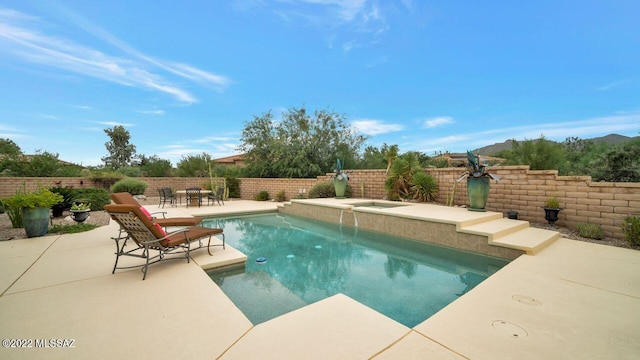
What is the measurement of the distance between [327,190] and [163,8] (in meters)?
8.40

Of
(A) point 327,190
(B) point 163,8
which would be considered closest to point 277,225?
(A) point 327,190

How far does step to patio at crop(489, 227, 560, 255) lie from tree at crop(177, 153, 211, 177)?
15.4m

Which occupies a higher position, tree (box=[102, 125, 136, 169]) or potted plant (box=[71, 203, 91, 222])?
tree (box=[102, 125, 136, 169])

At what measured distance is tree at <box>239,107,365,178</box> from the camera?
44.3 ft

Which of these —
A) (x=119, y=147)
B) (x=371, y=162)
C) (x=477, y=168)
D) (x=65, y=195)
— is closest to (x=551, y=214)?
(x=477, y=168)

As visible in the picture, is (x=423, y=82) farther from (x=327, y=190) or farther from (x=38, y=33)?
(x=38, y=33)

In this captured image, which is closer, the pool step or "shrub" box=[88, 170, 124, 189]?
the pool step

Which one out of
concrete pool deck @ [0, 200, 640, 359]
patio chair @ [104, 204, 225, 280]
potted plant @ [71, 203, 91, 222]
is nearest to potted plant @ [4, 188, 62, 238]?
potted plant @ [71, 203, 91, 222]

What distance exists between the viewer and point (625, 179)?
20.8ft

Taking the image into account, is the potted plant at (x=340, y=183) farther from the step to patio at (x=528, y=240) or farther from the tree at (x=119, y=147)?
the tree at (x=119, y=147)

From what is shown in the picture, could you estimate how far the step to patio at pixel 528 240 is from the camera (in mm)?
3801

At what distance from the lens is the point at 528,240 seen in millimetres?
4156

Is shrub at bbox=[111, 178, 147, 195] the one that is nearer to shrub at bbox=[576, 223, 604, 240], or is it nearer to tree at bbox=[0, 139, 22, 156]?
tree at bbox=[0, 139, 22, 156]

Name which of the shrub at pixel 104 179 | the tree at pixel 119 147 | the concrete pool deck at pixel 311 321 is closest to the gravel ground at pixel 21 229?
the concrete pool deck at pixel 311 321
